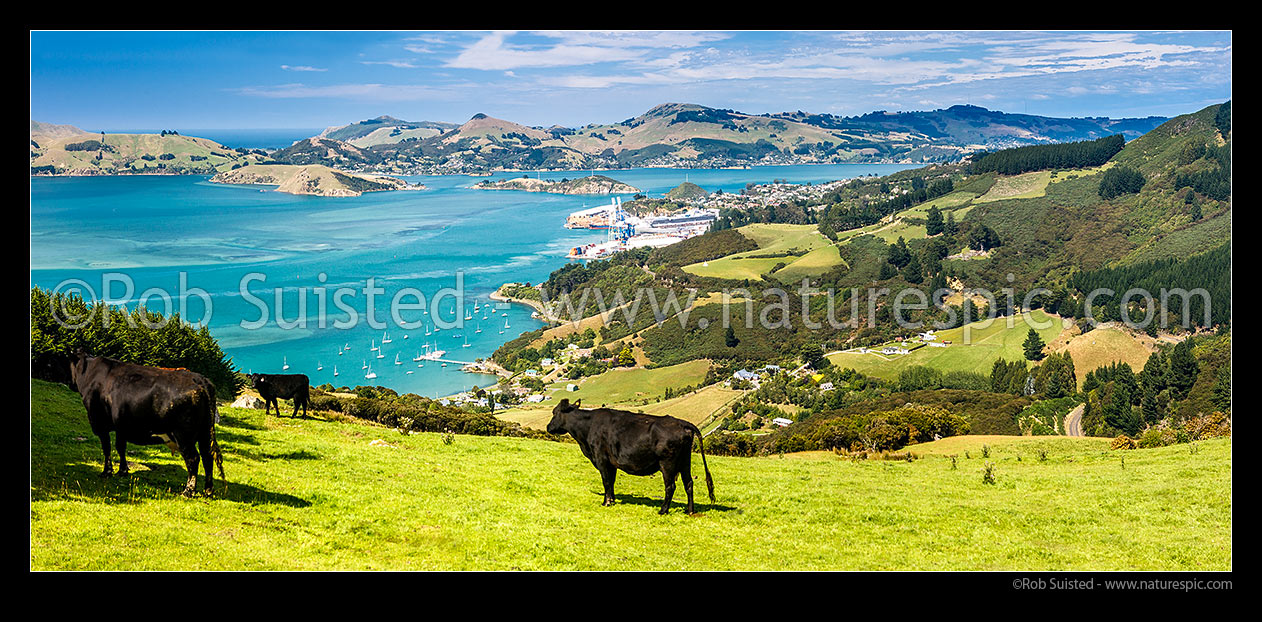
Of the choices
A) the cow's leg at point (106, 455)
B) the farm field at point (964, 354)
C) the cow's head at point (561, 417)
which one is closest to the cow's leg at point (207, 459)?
the cow's leg at point (106, 455)

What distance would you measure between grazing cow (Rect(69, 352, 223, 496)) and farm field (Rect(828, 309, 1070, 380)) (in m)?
84.2

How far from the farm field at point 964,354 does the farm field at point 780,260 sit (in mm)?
41010

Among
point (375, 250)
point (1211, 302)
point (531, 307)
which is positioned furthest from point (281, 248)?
point (1211, 302)

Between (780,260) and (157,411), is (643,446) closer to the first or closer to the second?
(157,411)

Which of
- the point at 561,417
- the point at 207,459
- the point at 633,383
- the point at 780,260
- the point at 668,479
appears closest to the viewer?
the point at 207,459

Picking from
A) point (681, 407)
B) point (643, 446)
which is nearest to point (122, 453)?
point (643, 446)

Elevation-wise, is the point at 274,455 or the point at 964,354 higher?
the point at 274,455

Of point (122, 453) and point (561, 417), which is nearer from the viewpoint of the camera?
point (122, 453)

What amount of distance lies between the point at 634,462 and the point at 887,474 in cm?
799

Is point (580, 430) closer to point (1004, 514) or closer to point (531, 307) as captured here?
point (1004, 514)

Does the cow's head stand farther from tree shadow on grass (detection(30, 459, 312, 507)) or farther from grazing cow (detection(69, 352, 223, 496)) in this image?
grazing cow (detection(69, 352, 223, 496))

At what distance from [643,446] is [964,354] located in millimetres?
91294

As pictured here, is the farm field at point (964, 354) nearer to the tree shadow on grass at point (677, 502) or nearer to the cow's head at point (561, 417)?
the tree shadow on grass at point (677, 502)

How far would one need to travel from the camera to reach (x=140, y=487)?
8.89 metres
